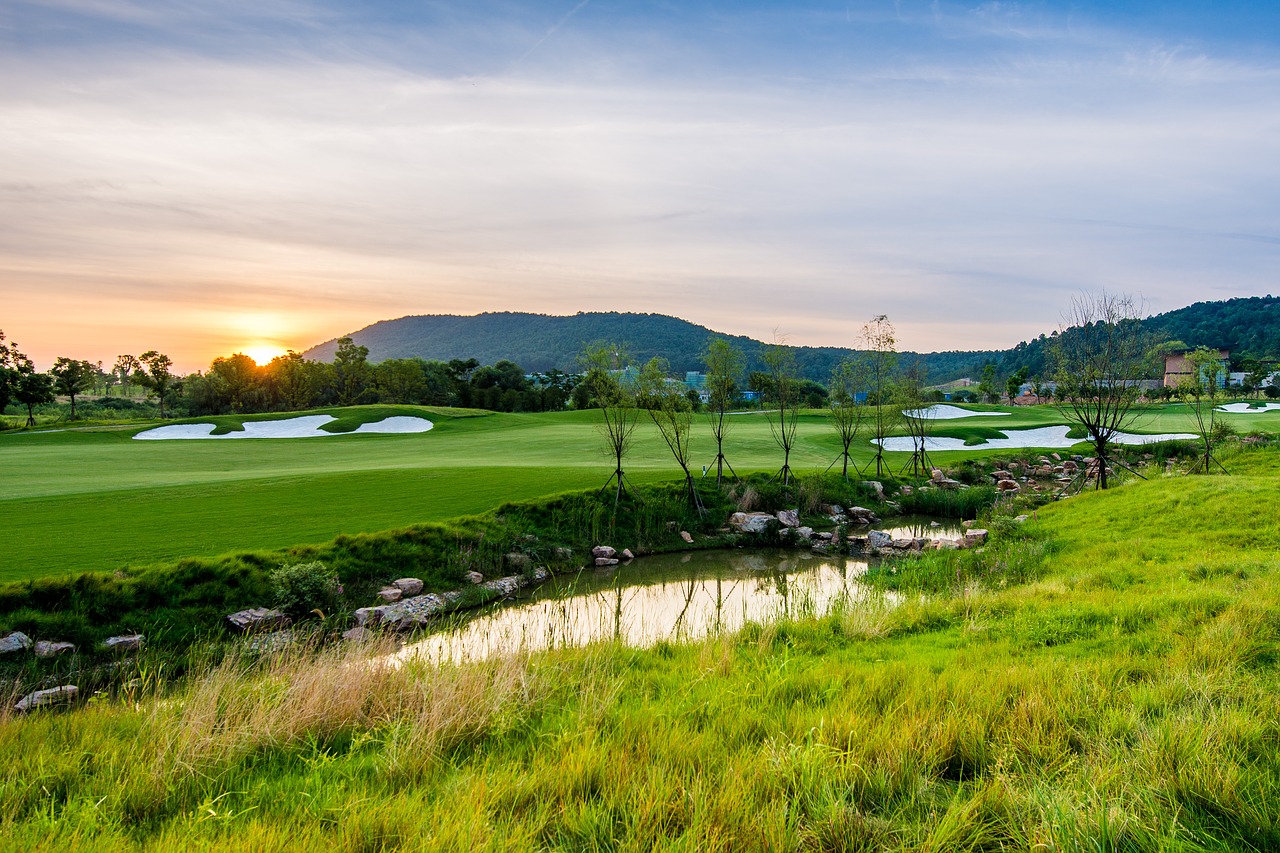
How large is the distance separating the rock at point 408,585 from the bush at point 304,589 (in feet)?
3.61

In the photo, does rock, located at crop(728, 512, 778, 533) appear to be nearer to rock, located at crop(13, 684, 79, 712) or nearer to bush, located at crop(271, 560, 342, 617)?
bush, located at crop(271, 560, 342, 617)

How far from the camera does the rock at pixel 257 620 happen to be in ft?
32.4

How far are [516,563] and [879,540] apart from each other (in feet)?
33.5

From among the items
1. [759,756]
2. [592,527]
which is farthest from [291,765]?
[592,527]

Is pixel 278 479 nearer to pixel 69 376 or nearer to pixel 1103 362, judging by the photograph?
pixel 1103 362

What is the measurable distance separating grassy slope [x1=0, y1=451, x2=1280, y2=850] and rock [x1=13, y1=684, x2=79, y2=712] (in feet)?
11.2

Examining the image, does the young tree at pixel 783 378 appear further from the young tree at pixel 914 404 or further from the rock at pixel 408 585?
the rock at pixel 408 585

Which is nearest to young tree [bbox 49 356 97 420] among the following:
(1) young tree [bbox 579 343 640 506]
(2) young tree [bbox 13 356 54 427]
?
(2) young tree [bbox 13 356 54 427]

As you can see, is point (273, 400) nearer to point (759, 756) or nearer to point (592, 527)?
point (592, 527)

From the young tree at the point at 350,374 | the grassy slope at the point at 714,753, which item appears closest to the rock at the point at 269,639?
the grassy slope at the point at 714,753

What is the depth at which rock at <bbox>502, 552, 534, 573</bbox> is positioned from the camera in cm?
1420

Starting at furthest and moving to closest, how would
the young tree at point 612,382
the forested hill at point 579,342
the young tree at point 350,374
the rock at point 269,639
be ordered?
the forested hill at point 579,342 → the young tree at point 350,374 → the young tree at point 612,382 → the rock at point 269,639

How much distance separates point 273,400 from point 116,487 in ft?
210

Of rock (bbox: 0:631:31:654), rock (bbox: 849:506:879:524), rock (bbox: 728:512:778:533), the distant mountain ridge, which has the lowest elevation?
rock (bbox: 849:506:879:524)
